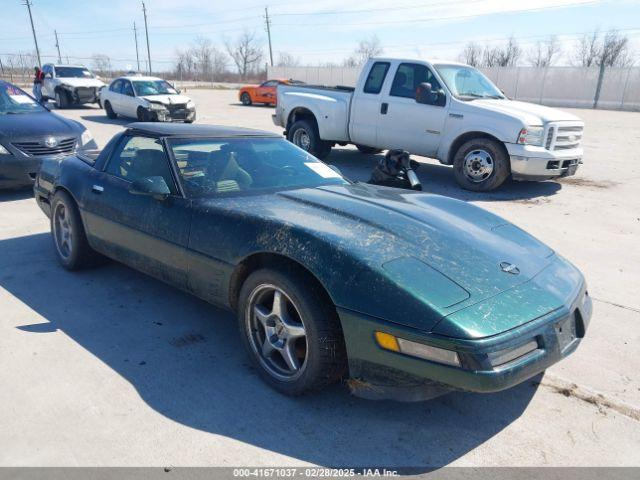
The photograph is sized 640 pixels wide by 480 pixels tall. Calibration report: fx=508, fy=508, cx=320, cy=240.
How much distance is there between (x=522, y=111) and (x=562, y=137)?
2.45 ft

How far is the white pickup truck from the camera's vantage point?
25.8ft

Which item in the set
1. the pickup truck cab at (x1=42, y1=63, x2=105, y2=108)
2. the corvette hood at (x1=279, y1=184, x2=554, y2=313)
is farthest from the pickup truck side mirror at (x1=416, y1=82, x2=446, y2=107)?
the pickup truck cab at (x1=42, y1=63, x2=105, y2=108)

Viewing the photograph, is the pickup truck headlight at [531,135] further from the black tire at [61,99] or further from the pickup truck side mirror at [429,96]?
the black tire at [61,99]

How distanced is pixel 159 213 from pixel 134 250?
457mm

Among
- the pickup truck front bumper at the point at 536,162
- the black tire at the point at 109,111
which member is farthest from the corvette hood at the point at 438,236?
the black tire at the point at 109,111

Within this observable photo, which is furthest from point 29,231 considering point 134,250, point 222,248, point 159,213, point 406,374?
point 406,374

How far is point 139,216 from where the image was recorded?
3707 mm

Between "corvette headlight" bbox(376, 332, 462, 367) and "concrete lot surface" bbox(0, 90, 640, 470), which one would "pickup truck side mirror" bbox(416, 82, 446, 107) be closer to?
"concrete lot surface" bbox(0, 90, 640, 470)

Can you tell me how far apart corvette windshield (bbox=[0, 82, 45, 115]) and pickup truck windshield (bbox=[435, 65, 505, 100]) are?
22.5 ft

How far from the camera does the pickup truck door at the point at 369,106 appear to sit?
9.21m

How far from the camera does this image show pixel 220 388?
2.93 metres

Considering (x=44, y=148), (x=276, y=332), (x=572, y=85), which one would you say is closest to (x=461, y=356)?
(x=276, y=332)

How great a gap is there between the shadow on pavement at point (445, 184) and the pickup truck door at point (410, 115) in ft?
2.13

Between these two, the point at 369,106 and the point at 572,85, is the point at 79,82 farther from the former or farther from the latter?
the point at 572,85
